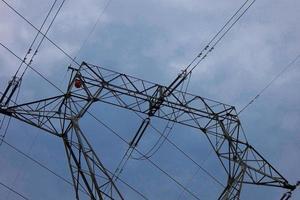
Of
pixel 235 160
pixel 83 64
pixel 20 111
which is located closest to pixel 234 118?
pixel 235 160

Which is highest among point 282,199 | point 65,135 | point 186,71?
point 186,71

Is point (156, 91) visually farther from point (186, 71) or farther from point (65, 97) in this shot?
point (65, 97)

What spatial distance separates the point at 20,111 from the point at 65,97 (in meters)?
2.13

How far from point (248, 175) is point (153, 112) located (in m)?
6.29

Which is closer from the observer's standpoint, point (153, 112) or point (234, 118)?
point (153, 112)

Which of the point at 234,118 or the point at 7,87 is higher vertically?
the point at 234,118

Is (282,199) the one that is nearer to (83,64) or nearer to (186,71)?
(186,71)

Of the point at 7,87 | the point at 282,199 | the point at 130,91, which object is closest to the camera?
the point at 7,87

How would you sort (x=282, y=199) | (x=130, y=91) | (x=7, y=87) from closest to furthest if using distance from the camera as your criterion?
(x=7, y=87), (x=130, y=91), (x=282, y=199)

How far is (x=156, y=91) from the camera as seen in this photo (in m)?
29.5

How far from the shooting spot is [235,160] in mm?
31516

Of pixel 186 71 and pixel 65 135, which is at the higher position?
pixel 186 71

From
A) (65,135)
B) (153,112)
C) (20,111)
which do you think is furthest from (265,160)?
(20,111)

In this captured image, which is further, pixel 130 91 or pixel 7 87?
pixel 130 91
